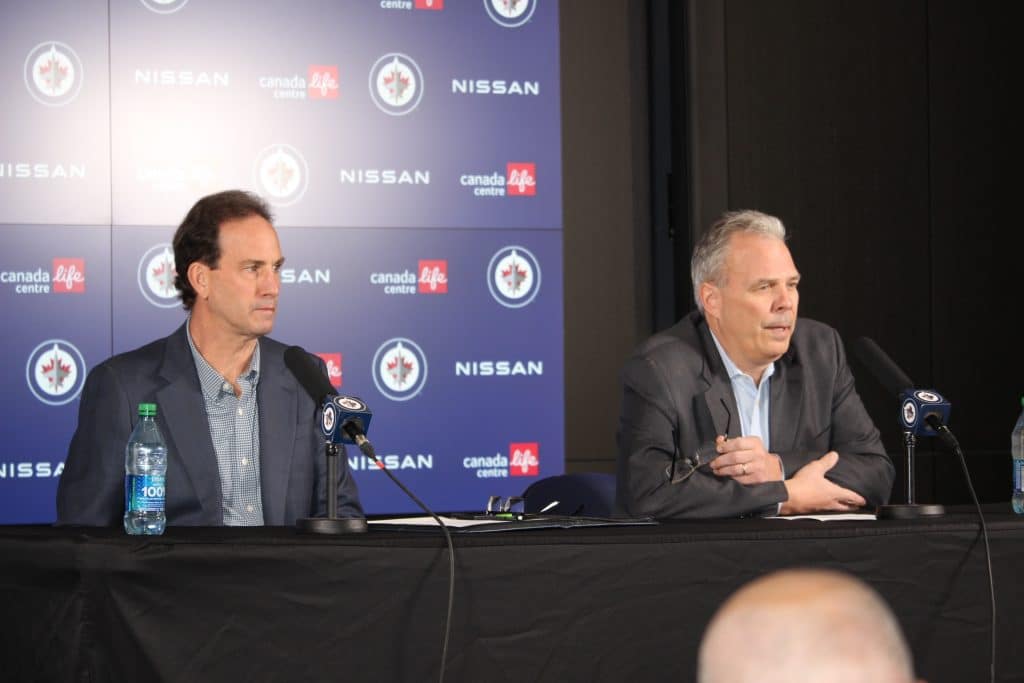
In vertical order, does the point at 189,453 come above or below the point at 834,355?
below

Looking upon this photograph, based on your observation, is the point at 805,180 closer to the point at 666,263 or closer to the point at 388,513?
the point at 666,263

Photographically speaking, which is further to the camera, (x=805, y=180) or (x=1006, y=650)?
(x=805, y=180)

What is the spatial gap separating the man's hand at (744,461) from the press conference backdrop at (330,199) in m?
1.74

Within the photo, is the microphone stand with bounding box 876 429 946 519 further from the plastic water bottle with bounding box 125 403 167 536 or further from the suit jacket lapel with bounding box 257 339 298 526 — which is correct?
the suit jacket lapel with bounding box 257 339 298 526

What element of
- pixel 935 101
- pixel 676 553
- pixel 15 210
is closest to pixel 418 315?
pixel 15 210

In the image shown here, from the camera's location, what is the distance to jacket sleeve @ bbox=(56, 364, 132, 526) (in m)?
2.69

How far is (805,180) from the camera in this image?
4844 mm

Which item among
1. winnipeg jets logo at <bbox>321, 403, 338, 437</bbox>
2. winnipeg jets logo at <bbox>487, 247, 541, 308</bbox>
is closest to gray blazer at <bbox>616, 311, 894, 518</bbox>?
winnipeg jets logo at <bbox>321, 403, 338, 437</bbox>

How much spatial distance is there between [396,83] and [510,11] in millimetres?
483

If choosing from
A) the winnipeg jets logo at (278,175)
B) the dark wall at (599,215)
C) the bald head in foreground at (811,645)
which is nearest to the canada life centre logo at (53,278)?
the winnipeg jets logo at (278,175)

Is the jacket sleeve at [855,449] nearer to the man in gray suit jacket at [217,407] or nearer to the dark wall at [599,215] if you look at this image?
the man in gray suit jacket at [217,407]

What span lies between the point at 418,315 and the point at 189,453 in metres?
1.70

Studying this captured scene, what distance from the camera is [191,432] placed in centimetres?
283

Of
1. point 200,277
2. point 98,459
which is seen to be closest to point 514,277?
point 200,277
